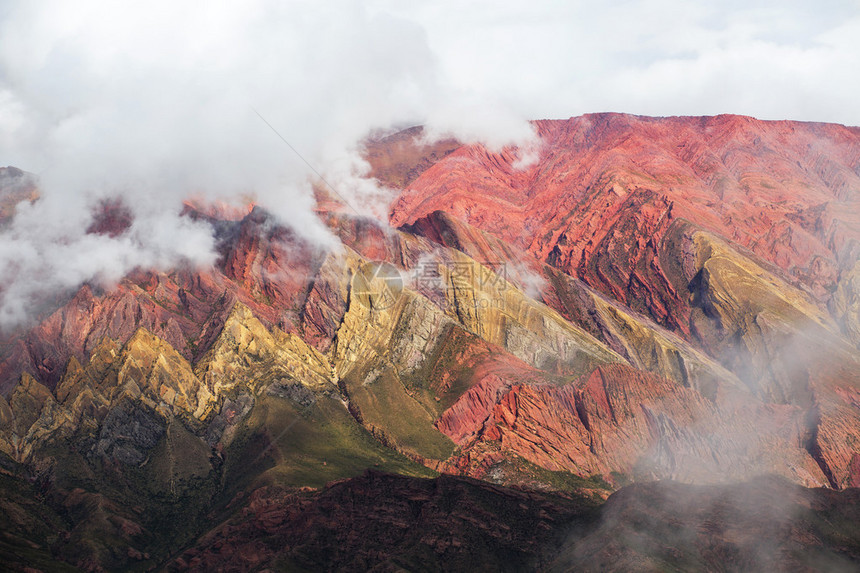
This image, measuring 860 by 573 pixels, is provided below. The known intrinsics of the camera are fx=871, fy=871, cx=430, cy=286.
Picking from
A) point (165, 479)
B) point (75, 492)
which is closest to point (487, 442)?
point (165, 479)

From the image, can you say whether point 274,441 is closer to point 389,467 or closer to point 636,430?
point 389,467

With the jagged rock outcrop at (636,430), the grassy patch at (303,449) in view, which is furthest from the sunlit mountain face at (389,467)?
the grassy patch at (303,449)

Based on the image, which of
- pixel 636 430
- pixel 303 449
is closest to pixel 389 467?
pixel 303 449

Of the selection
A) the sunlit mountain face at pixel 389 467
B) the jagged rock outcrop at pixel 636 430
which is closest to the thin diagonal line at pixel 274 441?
the sunlit mountain face at pixel 389 467

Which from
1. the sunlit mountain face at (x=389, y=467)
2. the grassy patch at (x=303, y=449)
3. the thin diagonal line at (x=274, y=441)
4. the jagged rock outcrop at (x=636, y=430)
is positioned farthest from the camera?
the jagged rock outcrop at (x=636, y=430)

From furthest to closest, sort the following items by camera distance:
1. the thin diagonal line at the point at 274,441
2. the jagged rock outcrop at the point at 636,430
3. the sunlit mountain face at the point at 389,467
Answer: the jagged rock outcrop at the point at 636,430 → the thin diagonal line at the point at 274,441 → the sunlit mountain face at the point at 389,467

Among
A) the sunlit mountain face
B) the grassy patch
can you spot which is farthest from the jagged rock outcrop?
the grassy patch

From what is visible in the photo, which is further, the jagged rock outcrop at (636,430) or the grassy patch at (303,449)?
the jagged rock outcrop at (636,430)

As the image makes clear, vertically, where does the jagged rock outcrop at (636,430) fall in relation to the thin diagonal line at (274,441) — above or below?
below

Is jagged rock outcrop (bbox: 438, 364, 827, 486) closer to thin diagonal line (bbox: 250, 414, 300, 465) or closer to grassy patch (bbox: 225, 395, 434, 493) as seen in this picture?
grassy patch (bbox: 225, 395, 434, 493)

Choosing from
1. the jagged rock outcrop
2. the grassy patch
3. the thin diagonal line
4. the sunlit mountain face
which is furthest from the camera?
the jagged rock outcrop

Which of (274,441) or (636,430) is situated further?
(636,430)

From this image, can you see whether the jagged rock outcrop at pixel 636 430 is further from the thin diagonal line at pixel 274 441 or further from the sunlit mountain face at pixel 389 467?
the thin diagonal line at pixel 274 441

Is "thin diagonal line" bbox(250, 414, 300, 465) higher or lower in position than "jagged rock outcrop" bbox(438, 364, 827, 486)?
higher
